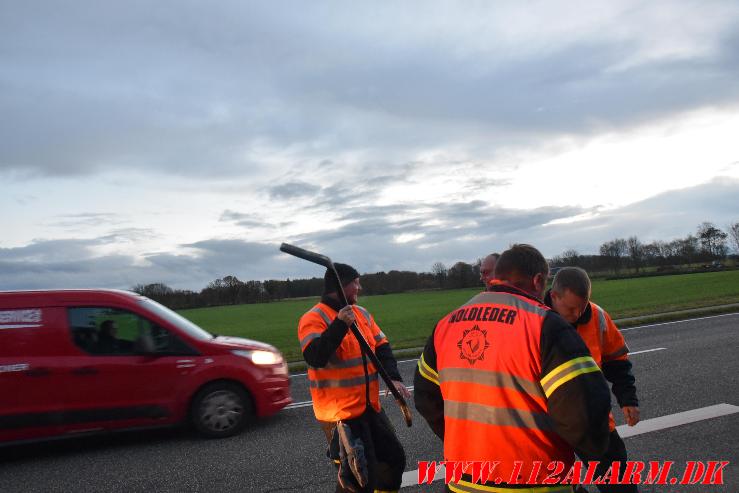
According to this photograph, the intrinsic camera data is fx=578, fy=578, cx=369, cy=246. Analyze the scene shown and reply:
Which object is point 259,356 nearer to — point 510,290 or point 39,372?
point 39,372

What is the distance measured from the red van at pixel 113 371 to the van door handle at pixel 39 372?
0.04 feet

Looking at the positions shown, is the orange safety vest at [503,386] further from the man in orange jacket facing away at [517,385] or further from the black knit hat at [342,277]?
the black knit hat at [342,277]

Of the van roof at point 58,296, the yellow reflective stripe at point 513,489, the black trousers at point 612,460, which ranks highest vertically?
the van roof at point 58,296

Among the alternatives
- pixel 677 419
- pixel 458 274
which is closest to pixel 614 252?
pixel 458 274

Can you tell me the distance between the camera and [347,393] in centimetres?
393

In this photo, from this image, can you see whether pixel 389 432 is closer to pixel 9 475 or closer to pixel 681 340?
pixel 9 475

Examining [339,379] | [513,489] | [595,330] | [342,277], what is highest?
[342,277]

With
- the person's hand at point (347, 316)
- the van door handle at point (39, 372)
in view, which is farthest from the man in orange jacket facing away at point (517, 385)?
the van door handle at point (39, 372)

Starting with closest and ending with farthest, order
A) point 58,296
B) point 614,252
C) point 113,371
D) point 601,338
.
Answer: point 601,338 < point 113,371 < point 58,296 < point 614,252

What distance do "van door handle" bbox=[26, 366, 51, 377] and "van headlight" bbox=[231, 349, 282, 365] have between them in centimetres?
209

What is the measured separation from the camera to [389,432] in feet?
13.1

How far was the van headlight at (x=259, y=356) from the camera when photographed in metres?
7.35

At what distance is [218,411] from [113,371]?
1.30 meters

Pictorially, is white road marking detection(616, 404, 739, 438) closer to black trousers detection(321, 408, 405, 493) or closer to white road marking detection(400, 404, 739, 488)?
white road marking detection(400, 404, 739, 488)
